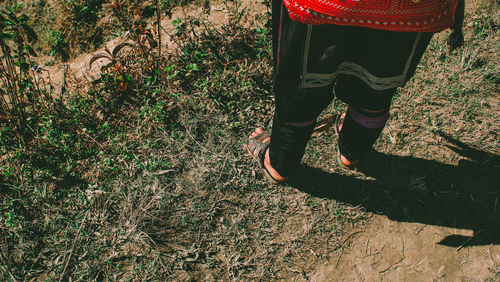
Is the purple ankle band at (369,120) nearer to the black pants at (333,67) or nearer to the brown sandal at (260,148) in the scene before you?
the black pants at (333,67)

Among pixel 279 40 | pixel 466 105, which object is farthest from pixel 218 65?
pixel 466 105

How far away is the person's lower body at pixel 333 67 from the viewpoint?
1.16 metres

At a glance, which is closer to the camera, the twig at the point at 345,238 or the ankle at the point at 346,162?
the twig at the point at 345,238

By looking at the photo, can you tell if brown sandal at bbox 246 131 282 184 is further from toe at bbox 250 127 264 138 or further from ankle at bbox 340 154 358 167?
ankle at bbox 340 154 358 167

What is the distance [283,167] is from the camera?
2.04 meters

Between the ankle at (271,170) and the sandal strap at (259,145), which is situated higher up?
the sandal strap at (259,145)

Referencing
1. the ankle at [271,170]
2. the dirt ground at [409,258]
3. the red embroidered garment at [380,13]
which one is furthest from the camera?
the ankle at [271,170]

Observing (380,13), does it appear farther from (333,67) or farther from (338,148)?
(338,148)

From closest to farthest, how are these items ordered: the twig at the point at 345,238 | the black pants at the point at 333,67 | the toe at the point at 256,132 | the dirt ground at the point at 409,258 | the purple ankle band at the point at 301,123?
the black pants at the point at 333,67, the purple ankle band at the point at 301,123, the dirt ground at the point at 409,258, the twig at the point at 345,238, the toe at the point at 256,132

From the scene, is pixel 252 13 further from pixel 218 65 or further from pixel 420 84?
pixel 420 84

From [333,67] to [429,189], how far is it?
1504 millimetres

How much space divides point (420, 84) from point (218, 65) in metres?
1.78

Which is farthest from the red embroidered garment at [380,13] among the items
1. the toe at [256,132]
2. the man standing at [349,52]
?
the toe at [256,132]

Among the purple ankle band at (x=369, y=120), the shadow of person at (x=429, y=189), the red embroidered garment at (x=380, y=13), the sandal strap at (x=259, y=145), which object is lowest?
the shadow of person at (x=429, y=189)
